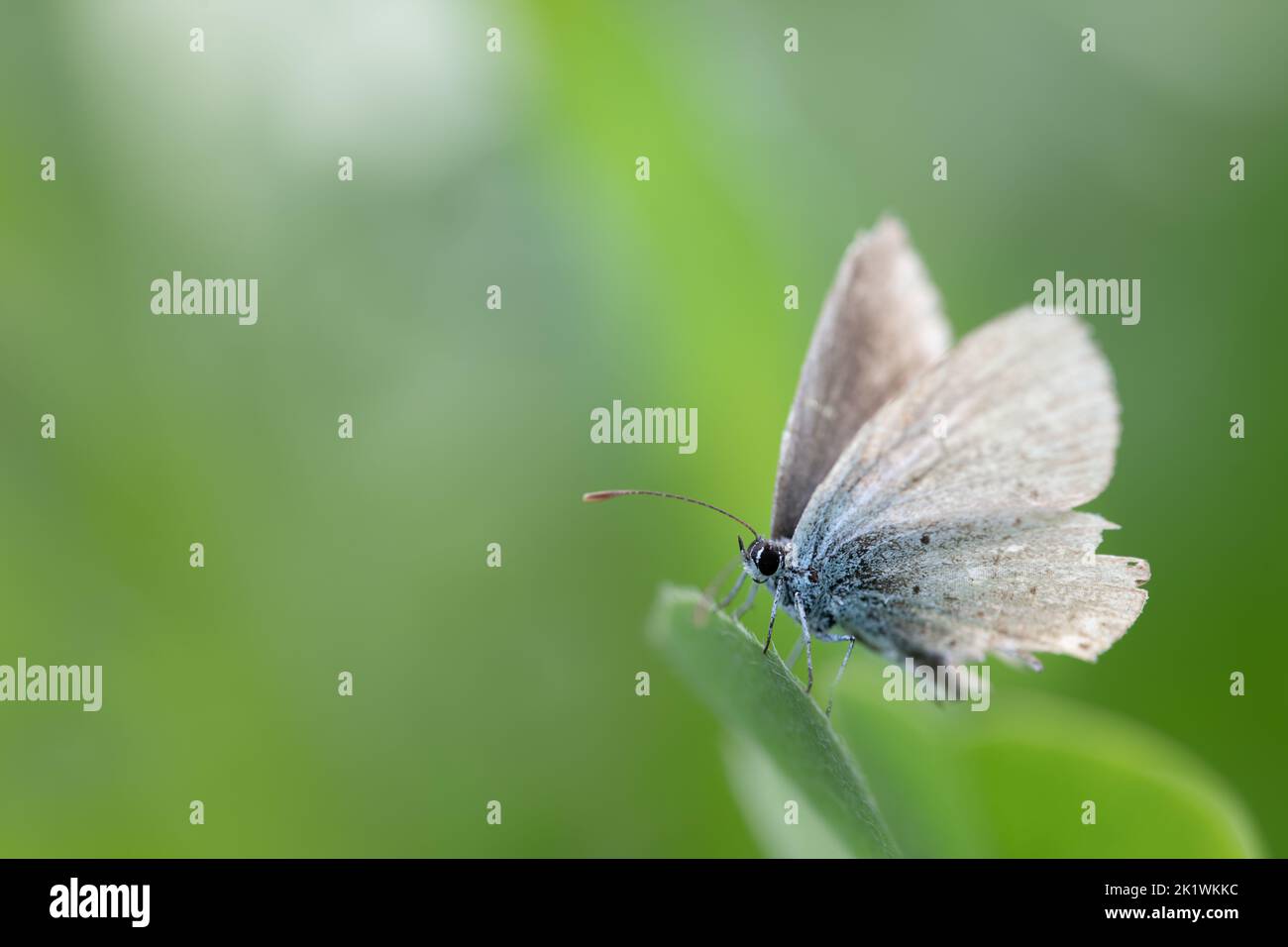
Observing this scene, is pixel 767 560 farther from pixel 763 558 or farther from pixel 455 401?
pixel 455 401

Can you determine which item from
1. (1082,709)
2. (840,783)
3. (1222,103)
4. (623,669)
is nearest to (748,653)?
(840,783)

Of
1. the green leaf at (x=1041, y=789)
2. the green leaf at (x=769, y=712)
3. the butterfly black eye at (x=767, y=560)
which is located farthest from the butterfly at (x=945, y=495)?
the green leaf at (x=769, y=712)

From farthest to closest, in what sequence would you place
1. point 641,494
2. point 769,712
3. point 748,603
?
point 748,603
point 641,494
point 769,712

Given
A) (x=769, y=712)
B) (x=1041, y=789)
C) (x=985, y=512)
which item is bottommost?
(x=1041, y=789)

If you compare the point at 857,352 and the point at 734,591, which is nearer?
the point at 734,591

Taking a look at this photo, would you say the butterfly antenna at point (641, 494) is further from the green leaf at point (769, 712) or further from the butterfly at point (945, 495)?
the green leaf at point (769, 712)

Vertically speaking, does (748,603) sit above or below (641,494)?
below

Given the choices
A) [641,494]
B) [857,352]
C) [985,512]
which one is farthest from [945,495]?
[641,494]
